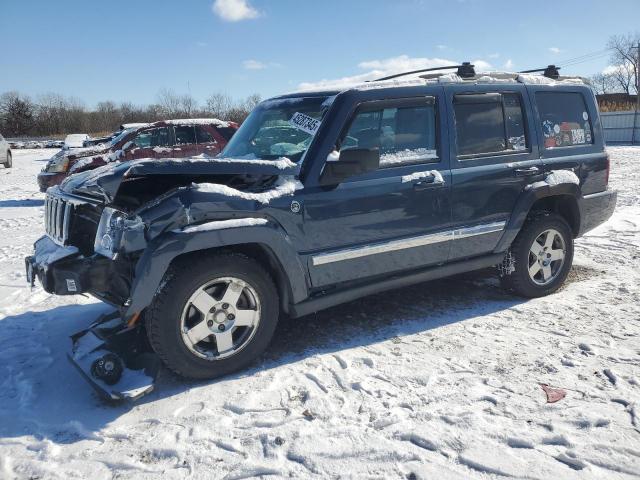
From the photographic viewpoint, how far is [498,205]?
4.35m

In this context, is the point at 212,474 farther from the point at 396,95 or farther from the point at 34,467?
the point at 396,95

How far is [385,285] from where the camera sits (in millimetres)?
3930

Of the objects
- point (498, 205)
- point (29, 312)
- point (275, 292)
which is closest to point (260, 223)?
point (275, 292)

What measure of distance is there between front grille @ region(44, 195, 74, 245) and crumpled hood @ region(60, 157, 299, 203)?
0.40 ft

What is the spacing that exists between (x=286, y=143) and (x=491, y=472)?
260 centimetres

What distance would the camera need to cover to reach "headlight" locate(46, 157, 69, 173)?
11.3 metres

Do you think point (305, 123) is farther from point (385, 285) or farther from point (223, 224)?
point (385, 285)

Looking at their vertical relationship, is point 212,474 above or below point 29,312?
below

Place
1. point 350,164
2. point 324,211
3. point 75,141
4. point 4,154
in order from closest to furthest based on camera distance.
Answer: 1. point 350,164
2. point 324,211
3. point 4,154
4. point 75,141

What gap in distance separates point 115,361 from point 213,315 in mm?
656

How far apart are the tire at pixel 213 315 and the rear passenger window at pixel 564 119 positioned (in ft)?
10.0

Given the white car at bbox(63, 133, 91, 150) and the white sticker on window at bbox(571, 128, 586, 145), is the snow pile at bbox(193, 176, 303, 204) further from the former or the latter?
the white car at bbox(63, 133, 91, 150)

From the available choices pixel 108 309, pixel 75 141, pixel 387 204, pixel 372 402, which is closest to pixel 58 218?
pixel 108 309

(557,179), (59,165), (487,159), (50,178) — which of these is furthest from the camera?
(59,165)
